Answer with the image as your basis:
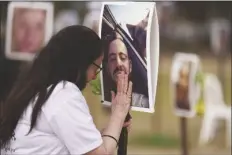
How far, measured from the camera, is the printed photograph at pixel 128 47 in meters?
3.06

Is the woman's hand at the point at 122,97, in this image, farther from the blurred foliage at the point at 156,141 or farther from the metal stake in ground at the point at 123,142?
the blurred foliage at the point at 156,141

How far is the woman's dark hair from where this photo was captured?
2766 millimetres

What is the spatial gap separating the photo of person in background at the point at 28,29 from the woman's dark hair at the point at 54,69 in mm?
2904

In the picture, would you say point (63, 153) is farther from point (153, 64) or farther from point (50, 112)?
point (153, 64)

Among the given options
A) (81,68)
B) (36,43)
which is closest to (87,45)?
(81,68)

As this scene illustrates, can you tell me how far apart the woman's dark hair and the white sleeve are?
0.10m

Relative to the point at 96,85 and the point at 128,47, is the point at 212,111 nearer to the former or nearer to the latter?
the point at 96,85

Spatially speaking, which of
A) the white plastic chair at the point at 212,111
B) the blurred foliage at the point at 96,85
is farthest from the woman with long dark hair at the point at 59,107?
the white plastic chair at the point at 212,111

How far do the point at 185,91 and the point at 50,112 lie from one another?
3.49m

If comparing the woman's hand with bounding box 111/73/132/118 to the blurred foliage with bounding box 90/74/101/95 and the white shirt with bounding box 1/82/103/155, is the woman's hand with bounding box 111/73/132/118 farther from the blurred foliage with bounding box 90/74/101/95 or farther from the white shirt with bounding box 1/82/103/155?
the white shirt with bounding box 1/82/103/155

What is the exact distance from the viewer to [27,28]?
5.95 metres

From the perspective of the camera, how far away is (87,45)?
2.82 meters

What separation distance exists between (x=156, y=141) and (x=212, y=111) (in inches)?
30.4

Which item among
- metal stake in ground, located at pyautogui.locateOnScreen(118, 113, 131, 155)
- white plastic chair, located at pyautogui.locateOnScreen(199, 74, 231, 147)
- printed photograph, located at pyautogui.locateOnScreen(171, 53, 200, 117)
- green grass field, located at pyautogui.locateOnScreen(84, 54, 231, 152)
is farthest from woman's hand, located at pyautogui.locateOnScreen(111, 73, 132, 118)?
white plastic chair, located at pyautogui.locateOnScreen(199, 74, 231, 147)
